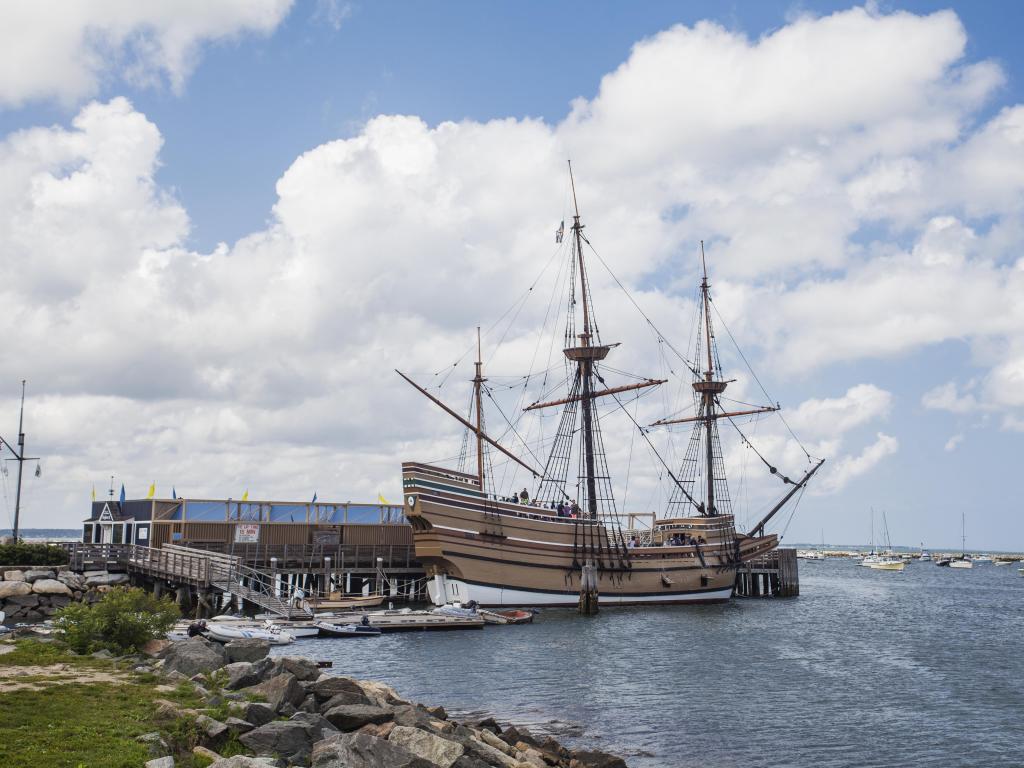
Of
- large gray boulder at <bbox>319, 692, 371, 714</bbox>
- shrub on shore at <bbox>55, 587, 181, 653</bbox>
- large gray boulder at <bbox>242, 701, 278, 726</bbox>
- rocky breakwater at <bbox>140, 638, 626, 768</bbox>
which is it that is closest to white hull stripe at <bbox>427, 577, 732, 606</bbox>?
shrub on shore at <bbox>55, 587, 181, 653</bbox>

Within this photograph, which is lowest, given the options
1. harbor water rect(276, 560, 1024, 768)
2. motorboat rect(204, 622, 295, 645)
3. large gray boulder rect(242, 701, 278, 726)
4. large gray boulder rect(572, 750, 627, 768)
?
harbor water rect(276, 560, 1024, 768)

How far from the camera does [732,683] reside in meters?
34.3

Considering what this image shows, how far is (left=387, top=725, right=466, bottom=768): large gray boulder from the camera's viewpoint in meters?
15.4

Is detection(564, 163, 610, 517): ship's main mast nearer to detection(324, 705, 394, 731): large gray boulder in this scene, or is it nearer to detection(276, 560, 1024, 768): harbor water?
detection(276, 560, 1024, 768): harbor water

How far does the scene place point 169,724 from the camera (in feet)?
49.6

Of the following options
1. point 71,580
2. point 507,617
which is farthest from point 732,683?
point 71,580

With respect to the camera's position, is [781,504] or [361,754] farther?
[781,504]

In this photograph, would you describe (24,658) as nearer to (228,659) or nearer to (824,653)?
(228,659)

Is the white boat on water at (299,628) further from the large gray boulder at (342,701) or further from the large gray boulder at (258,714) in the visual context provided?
the large gray boulder at (258,714)

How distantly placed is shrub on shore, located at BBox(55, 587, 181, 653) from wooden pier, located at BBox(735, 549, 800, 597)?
66.7 meters

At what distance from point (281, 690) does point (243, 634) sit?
1959 cm

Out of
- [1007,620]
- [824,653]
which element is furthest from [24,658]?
[1007,620]

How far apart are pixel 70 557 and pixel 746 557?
52.2 meters

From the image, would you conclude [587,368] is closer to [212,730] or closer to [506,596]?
[506,596]
